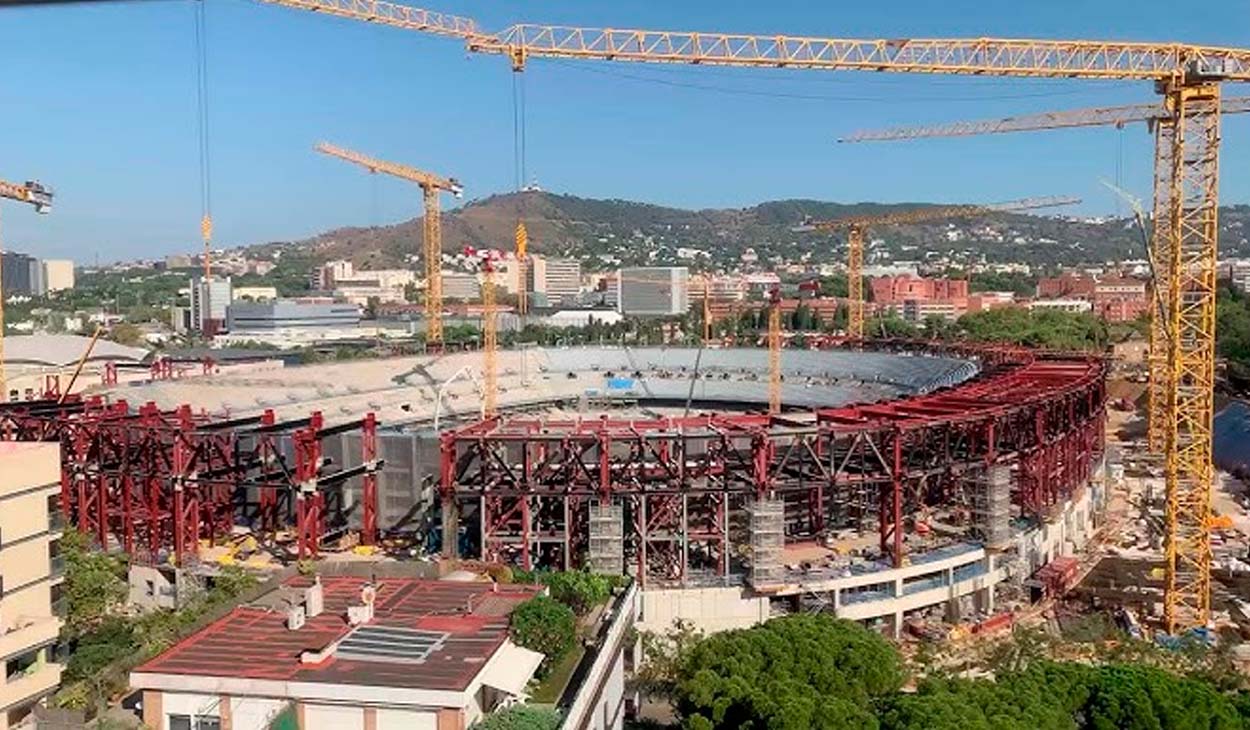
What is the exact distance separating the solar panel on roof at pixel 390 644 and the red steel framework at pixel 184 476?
1370cm

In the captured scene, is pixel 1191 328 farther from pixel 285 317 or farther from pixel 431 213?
pixel 285 317

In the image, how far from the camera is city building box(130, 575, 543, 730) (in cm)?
1546

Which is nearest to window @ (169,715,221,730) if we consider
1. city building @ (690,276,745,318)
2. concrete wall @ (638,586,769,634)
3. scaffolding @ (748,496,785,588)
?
concrete wall @ (638,586,769,634)

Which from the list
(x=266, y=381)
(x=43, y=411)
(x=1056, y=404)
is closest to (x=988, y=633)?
(x=1056, y=404)

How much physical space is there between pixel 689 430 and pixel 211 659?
53.8 feet

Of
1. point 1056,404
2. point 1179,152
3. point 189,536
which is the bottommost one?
point 189,536

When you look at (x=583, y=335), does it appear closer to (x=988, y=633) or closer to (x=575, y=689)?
(x=988, y=633)

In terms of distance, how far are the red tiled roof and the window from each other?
66 cm

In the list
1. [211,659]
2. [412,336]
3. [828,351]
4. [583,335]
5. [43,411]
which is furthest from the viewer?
[412,336]

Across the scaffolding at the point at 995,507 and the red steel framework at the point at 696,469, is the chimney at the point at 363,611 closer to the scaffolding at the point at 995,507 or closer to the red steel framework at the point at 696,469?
the red steel framework at the point at 696,469

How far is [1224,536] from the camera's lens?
43.1 m

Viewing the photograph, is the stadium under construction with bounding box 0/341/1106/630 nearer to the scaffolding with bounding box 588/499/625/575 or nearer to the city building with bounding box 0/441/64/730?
the scaffolding with bounding box 588/499/625/575

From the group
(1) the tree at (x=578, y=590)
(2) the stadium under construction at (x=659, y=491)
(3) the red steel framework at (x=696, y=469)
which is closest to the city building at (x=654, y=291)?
(2) the stadium under construction at (x=659, y=491)

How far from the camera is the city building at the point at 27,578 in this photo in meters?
18.5
